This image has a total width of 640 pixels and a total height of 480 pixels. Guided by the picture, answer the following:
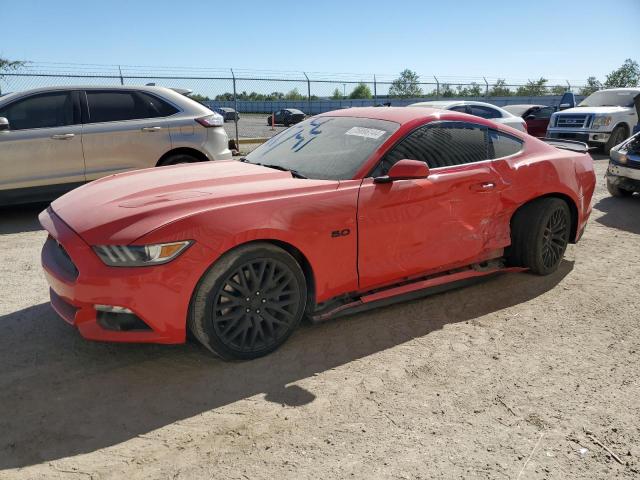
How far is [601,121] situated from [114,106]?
12021mm

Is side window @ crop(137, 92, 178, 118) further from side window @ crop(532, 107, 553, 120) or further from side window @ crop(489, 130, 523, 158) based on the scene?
side window @ crop(532, 107, 553, 120)

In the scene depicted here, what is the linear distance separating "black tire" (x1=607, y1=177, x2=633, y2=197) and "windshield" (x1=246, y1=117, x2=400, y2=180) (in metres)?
5.83

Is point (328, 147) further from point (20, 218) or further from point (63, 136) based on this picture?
point (20, 218)

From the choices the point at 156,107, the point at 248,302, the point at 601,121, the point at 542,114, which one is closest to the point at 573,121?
the point at 601,121

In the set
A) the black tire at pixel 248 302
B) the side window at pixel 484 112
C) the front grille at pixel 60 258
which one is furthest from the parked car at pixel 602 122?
the front grille at pixel 60 258

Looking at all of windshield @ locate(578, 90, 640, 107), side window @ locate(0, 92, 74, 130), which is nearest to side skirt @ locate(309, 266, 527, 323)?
side window @ locate(0, 92, 74, 130)

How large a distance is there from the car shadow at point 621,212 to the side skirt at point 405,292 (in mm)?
3073

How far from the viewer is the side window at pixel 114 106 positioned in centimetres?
694

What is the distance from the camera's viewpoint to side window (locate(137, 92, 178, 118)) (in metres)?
7.21

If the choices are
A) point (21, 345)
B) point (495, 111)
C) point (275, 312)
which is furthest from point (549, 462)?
point (495, 111)

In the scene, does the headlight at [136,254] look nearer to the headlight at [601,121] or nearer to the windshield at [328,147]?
the windshield at [328,147]

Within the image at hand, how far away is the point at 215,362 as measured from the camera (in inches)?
A: 129

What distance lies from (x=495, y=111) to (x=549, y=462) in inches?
433

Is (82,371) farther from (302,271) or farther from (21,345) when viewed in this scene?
(302,271)
